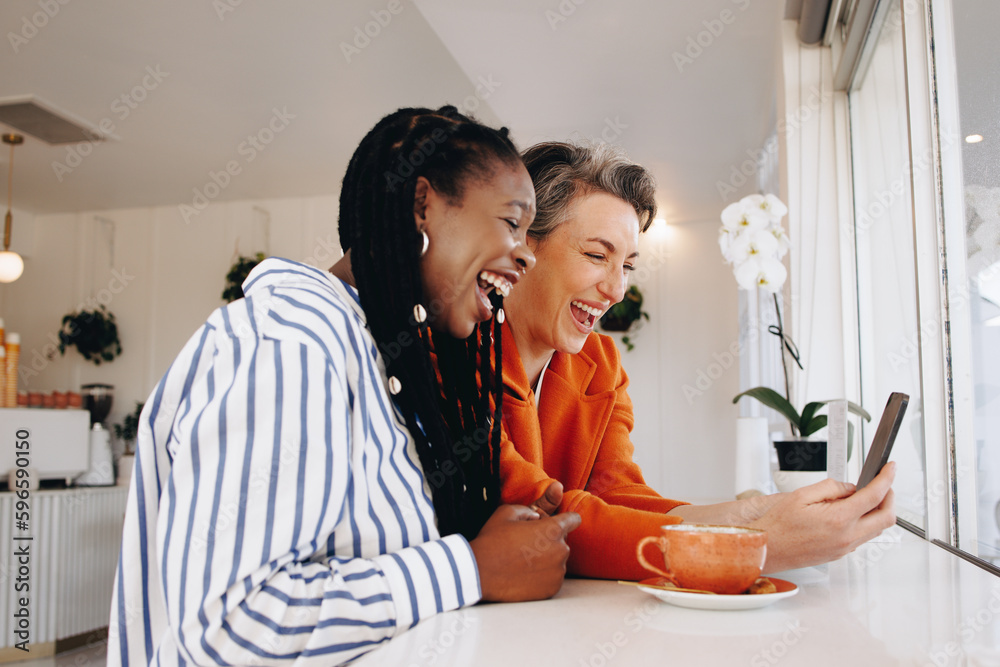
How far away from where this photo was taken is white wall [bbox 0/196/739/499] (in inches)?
203

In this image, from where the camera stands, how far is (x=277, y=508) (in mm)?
622

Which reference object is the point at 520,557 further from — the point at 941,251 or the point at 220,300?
the point at 220,300

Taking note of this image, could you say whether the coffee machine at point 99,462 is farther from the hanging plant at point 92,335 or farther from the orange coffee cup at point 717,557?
the orange coffee cup at point 717,557

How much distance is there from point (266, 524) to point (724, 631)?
1.32 ft

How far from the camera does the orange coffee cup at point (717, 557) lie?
0.73m

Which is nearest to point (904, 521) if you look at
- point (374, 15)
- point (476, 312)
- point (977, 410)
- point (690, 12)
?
point (977, 410)

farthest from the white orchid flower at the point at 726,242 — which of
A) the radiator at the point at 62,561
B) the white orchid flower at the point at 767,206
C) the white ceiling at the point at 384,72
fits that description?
the radiator at the point at 62,561

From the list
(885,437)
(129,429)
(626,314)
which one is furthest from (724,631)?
(129,429)

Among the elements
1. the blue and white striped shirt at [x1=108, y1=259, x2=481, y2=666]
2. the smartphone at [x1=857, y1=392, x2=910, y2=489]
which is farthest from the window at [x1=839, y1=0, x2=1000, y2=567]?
the blue and white striped shirt at [x1=108, y1=259, x2=481, y2=666]

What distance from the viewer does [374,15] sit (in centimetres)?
294

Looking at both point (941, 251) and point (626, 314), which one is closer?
point (941, 251)

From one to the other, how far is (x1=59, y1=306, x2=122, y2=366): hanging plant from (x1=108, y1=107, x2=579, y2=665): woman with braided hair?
17.3ft

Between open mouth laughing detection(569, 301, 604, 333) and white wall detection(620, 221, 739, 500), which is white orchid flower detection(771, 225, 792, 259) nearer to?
open mouth laughing detection(569, 301, 604, 333)

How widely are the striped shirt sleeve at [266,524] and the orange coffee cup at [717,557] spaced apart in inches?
10.5
